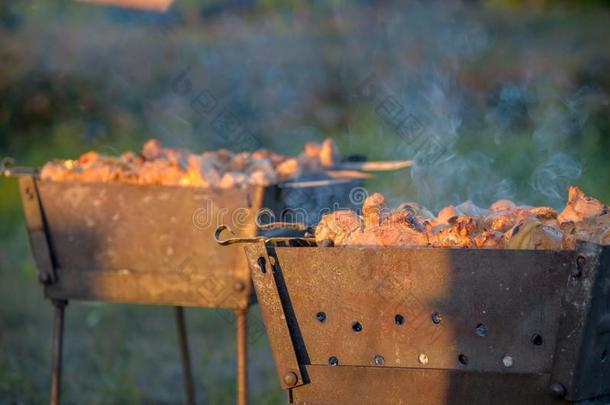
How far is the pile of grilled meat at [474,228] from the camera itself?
2637 millimetres

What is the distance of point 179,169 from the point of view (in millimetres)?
4117

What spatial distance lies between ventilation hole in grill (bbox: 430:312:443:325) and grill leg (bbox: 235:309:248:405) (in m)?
1.47

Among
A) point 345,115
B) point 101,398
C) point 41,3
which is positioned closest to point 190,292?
point 101,398

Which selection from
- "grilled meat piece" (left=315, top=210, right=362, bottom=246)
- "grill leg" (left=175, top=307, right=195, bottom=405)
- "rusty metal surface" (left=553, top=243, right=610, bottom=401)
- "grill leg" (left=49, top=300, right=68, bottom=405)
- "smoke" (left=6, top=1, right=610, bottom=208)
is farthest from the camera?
"smoke" (left=6, top=1, right=610, bottom=208)

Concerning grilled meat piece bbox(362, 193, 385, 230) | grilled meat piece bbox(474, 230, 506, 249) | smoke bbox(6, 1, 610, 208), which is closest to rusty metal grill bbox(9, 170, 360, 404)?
grilled meat piece bbox(362, 193, 385, 230)

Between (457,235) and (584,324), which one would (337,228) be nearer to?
(457,235)

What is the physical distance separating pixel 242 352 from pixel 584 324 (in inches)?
75.6

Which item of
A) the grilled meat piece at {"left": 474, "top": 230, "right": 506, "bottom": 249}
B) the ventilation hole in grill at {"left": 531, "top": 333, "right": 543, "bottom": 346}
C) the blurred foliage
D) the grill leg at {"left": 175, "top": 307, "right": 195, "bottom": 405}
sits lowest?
the grill leg at {"left": 175, "top": 307, "right": 195, "bottom": 405}

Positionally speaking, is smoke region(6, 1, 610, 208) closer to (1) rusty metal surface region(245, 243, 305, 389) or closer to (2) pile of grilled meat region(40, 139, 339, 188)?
(2) pile of grilled meat region(40, 139, 339, 188)

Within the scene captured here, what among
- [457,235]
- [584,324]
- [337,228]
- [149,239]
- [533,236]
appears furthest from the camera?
[149,239]

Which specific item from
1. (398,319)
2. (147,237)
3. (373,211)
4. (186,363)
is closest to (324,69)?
(186,363)

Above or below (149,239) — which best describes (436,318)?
below

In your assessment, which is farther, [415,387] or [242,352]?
[242,352]

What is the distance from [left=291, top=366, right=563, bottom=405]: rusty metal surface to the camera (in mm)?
2617
